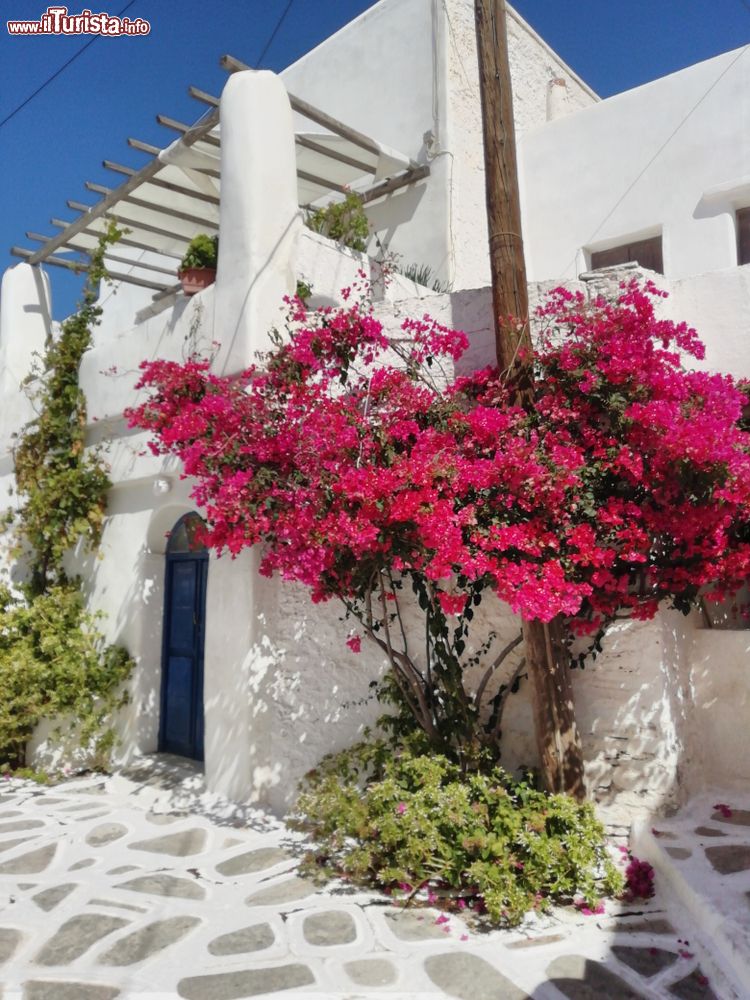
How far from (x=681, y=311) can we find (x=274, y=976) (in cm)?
547

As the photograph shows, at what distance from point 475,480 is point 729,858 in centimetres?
265

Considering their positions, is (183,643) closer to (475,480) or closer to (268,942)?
(268,942)

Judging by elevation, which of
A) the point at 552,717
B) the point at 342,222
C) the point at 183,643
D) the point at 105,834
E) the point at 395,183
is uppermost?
the point at 395,183

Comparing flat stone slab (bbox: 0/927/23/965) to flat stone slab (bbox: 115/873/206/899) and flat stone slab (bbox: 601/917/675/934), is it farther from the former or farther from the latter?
flat stone slab (bbox: 601/917/675/934)

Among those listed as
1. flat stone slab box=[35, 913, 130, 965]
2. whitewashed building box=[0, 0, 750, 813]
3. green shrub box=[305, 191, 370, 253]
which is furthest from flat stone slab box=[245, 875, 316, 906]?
green shrub box=[305, 191, 370, 253]

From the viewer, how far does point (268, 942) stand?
402 centimetres

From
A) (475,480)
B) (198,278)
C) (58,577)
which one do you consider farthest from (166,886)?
(198,278)

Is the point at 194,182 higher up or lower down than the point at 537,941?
higher up

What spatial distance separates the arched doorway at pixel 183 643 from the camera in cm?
772

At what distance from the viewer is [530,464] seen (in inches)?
176

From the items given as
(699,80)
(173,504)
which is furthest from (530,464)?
(699,80)

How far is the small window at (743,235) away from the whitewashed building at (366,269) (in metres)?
0.02

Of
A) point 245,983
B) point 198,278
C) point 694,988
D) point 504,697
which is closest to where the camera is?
point 694,988

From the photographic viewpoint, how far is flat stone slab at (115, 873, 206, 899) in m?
4.68
